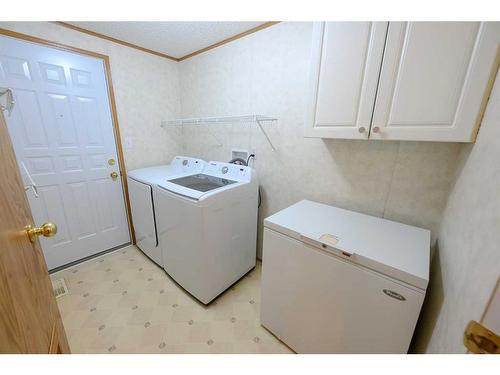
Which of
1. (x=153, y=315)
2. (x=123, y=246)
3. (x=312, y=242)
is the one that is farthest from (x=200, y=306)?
(x=123, y=246)

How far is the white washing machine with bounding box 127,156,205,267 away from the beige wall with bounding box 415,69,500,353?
199cm

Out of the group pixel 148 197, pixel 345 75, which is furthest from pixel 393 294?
pixel 148 197

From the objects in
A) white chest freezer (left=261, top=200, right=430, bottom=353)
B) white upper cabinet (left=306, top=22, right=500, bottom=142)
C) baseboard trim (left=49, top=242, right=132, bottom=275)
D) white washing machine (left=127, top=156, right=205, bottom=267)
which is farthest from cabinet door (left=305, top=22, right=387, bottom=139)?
baseboard trim (left=49, top=242, right=132, bottom=275)

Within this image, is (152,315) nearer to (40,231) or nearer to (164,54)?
(40,231)

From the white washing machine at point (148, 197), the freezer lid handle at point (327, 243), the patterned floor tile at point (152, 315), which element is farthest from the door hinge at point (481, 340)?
the white washing machine at point (148, 197)

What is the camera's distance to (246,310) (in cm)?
174

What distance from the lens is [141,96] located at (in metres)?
2.38

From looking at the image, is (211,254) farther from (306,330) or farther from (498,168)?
(498,168)

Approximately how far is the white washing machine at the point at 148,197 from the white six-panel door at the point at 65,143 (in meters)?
0.30

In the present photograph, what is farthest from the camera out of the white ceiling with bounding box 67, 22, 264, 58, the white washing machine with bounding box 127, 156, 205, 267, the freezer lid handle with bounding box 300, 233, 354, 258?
the white washing machine with bounding box 127, 156, 205, 267

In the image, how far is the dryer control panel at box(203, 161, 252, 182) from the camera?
1.86 m

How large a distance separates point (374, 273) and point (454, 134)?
2.40 feet

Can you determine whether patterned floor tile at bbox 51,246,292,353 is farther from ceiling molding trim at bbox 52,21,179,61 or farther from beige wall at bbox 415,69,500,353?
ceiling molding trim at bbox 52,21,179,61

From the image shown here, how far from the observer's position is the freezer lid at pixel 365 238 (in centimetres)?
91
